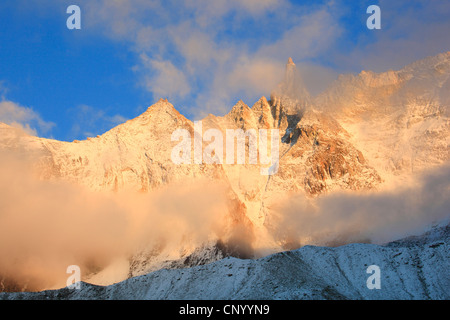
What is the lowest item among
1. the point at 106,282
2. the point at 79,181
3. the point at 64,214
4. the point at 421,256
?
the point at 106,282

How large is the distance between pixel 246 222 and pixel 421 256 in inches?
3650

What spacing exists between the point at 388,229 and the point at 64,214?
4499 inches

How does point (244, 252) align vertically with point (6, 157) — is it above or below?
below

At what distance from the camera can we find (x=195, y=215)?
604 feet

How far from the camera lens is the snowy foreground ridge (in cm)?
9481

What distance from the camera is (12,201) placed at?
175 metres

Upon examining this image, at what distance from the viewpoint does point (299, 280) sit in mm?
97062

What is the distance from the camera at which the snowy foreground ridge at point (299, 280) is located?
94.8m
